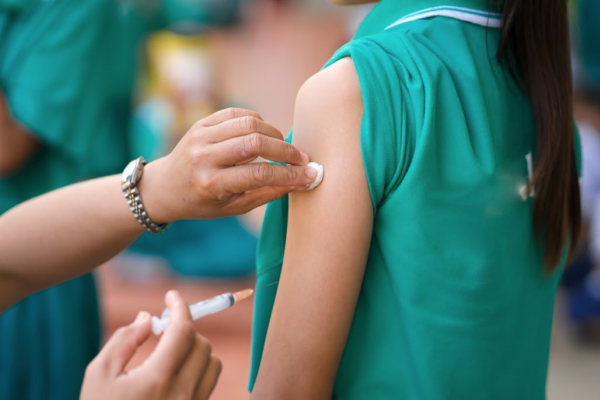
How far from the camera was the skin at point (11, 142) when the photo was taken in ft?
5.13

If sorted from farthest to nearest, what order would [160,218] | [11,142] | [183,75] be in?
[183,75] < [11,142] < [160,218]

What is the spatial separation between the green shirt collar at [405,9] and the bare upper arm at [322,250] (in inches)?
5.3

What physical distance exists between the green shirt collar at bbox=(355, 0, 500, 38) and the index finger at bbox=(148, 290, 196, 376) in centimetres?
47

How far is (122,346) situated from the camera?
0.81 m

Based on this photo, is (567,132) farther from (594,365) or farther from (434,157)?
(594,365)

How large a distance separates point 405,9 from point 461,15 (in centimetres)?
8

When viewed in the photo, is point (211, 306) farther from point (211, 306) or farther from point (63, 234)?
point (63, 234)

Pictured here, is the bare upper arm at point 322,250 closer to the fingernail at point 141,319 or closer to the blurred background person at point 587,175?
the fingernail at point 141,319

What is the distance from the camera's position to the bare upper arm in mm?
807

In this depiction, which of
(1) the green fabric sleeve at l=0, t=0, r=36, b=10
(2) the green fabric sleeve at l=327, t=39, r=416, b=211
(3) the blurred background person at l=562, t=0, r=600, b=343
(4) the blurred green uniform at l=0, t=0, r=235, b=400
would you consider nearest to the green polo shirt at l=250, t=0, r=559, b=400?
(2) the green fabric sleeve at l=327, t=39, r=416, b=211

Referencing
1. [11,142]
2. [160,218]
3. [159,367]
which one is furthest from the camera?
[11,142]

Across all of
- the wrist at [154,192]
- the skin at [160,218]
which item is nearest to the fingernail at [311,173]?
the skin at [160,218]

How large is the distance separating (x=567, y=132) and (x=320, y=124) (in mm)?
426

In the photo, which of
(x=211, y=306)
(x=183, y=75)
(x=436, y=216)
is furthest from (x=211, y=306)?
(x=183, y=75)
